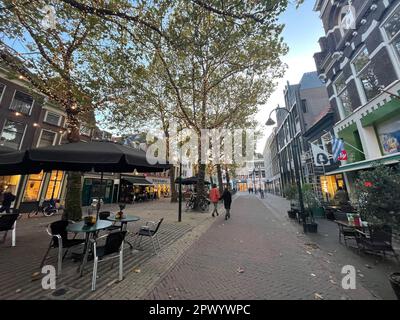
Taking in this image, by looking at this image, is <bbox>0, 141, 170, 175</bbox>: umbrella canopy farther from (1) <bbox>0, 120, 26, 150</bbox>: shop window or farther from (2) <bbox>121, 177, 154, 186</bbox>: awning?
(2) <bbox>121, 177, 154, 186</bbox>: awning

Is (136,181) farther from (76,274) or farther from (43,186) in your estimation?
(76,274)

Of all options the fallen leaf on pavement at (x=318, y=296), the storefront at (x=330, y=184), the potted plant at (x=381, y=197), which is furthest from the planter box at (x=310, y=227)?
the storefront at (x=330, y=184)

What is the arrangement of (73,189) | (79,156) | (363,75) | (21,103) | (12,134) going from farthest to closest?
(21,103) → (12,134) → (363,75) → (73,189) → (79,156)

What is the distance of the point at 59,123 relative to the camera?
17266 mm

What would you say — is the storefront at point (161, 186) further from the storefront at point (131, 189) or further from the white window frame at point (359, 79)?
the white window frame at point (359, 79)

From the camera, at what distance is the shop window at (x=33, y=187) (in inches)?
578

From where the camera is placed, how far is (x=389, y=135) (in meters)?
7.96

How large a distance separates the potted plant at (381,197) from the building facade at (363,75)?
4.15m

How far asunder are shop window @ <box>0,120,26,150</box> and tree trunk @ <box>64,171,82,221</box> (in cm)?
1016

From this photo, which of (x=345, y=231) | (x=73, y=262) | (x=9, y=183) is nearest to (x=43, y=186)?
(x=9, y=183)

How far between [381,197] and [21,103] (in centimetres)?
2271
